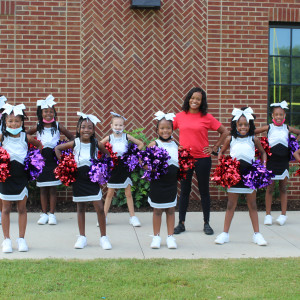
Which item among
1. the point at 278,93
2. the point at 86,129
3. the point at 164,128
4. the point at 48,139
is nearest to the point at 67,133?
the point at 48,139

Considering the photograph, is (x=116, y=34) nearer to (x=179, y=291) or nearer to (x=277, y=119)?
(x=277, y=119)

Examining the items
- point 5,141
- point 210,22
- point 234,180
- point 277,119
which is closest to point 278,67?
point 210,22

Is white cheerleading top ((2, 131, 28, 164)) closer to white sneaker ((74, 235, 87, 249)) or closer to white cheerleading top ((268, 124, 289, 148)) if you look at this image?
white sneaker ((74, 235, 87, 249))

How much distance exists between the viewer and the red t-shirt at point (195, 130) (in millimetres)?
5973

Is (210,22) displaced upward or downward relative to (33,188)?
upward

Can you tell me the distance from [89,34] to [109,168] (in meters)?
3.58

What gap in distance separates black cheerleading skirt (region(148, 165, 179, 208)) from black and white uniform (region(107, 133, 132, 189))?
0.99 metres

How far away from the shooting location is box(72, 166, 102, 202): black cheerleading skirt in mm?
5340

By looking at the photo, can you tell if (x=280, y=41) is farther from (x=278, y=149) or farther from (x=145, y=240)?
(x=145, y=240)

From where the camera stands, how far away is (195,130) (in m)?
5.96

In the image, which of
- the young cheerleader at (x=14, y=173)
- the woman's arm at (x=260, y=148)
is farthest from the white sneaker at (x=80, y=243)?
the woman's arm at (x=260, y=148)

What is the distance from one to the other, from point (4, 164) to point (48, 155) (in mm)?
1613

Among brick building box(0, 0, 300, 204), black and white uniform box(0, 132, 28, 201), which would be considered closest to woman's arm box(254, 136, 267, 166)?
brick building box(0, 0, 300, 204)

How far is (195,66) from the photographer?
8.26 meters
